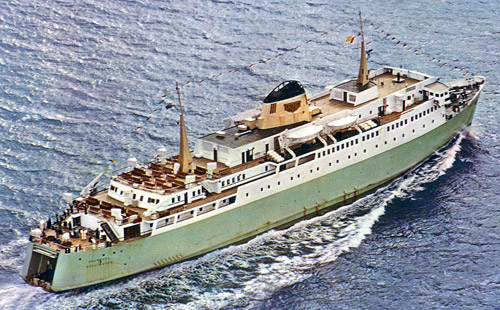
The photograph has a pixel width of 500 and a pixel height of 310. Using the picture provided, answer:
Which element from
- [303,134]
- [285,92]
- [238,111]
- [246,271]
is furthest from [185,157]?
[238,111]

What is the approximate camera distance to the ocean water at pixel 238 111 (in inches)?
2827

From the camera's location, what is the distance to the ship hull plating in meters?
72.2

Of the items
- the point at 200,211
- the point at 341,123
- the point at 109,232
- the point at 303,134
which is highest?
the point at 341,123

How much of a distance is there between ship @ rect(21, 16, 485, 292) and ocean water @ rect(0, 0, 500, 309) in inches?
56.6

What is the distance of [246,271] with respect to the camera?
74.2m

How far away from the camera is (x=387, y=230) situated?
79188 mm

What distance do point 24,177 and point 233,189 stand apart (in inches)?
751

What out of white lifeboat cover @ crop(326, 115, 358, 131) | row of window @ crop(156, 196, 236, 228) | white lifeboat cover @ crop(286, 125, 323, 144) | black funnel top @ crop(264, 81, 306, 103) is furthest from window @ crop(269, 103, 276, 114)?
row of window @ crop(156, 196, 236, 228)

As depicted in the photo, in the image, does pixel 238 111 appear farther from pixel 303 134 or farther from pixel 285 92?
pixel 303 134

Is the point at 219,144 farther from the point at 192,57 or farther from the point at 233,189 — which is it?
the point at 192,57

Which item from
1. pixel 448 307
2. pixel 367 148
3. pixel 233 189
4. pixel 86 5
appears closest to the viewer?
pixel 448 307

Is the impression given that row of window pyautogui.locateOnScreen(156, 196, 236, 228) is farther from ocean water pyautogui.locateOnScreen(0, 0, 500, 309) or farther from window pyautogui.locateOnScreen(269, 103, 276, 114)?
window pyautogui.locateOnScreen(269, 103, 276, 114)

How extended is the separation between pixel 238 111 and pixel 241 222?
20.6m

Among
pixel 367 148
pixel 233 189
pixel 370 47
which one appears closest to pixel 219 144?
pixel 233 189
